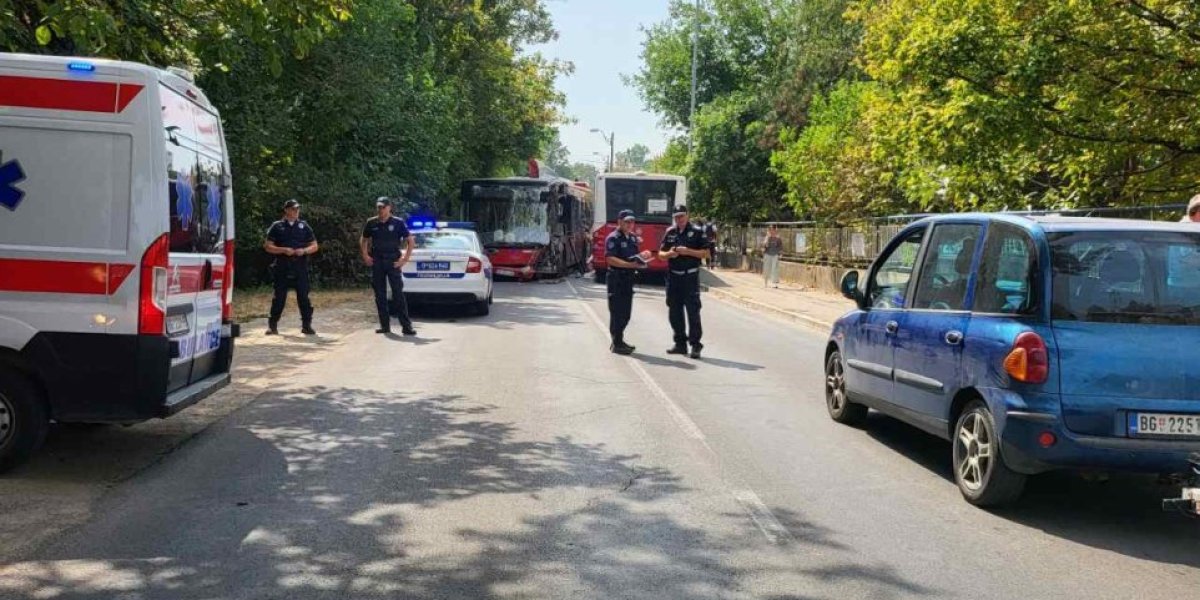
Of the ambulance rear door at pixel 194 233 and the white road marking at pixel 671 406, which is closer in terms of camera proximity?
the ambulance rear door at pixel 194 233

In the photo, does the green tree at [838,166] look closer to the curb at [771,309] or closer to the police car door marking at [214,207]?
the curb at [771,309]

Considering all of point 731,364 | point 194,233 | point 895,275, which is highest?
point 194,233

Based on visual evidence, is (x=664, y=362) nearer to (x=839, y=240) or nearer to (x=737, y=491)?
(x=737, y=491)

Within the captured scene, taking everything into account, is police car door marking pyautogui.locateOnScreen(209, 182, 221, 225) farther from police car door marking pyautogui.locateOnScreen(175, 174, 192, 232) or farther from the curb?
the curb

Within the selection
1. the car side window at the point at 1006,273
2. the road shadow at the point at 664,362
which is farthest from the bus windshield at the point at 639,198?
the car side window at the point at 1006,273

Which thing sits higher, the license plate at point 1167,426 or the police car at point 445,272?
the police car at point 445,272

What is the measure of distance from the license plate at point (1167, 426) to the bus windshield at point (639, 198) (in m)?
25.8

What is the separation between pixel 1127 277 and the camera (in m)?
5.79

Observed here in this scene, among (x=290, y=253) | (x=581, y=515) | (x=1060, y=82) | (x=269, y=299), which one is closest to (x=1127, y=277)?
(x=581, y=515)

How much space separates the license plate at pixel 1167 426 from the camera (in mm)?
5504

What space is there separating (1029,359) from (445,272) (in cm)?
1278

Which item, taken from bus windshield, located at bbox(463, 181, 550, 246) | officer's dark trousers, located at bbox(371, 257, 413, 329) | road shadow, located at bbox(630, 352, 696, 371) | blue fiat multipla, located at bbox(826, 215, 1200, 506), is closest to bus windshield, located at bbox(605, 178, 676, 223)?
bus windshield, located at bbox(463, 181, 550, 246)

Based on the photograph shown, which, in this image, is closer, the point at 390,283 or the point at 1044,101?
the point at 1044,101

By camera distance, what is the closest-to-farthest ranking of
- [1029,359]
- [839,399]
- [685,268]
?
[1029,359]
[839,399]
[685,268]
